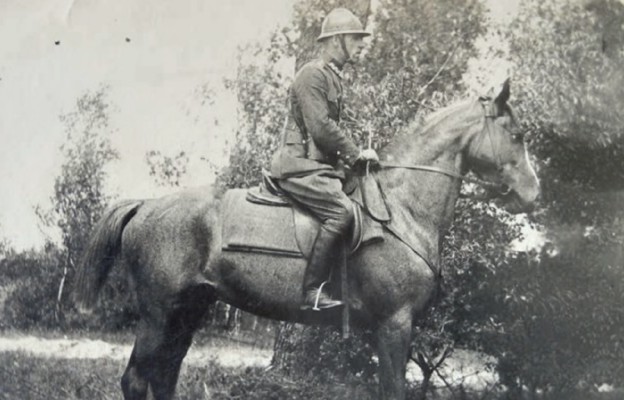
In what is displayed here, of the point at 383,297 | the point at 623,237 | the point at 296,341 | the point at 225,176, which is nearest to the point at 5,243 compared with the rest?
the point at 225,176

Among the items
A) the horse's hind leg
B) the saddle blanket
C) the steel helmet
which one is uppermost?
the steel helmet

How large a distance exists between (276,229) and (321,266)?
1.16 feet

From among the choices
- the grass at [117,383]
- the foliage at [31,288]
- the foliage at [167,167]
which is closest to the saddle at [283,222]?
the foliage at [167,167]

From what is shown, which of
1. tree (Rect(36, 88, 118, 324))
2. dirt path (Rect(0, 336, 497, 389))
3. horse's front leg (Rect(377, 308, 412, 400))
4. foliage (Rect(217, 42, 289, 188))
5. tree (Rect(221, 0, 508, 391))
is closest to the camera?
horse's front leg (Rect(377, 308, 412, 400))

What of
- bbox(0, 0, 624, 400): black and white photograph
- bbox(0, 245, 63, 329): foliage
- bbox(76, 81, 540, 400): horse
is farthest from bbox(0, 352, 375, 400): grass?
bbox(76, 81, 540, 400): horse

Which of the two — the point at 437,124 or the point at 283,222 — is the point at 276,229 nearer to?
the point at 283,222

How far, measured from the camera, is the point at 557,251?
4484 millimetres

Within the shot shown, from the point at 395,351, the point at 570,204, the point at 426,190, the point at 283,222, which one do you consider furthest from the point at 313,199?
the point at 570,204

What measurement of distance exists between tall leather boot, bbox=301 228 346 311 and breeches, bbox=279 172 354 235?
67 mm

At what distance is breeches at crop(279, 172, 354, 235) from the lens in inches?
155

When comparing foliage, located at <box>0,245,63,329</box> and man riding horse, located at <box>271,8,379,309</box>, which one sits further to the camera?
foliage, located at <box>0,245,63,329</box>

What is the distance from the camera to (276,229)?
4.11 m

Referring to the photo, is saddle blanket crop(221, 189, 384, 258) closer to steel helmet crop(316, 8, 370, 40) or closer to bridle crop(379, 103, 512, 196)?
bridle crop(379, 103, 512, 196)

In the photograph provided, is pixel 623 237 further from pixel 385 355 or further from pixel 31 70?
pixel 31 70
